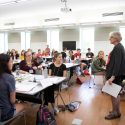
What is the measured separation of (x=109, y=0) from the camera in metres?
7.51

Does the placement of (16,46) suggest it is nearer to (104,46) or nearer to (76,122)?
(104,46)

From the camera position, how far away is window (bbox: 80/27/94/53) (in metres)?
10.7

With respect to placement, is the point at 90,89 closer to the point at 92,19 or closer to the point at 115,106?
the point at 115,106

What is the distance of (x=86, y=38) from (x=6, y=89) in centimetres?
941

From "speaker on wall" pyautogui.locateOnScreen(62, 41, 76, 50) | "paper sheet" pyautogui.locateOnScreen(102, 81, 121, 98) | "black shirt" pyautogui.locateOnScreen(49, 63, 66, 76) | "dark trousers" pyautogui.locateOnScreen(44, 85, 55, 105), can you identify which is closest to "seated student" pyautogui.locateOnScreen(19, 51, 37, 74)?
"black shirt" pyautogui.locateOnScreen(49, 63, 66, 76)

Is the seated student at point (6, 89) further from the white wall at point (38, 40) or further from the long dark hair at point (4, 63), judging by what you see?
the white wall at point (38, 40)

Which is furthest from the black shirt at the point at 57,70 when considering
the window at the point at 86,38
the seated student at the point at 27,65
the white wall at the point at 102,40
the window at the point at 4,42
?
the window at the point at 4,42

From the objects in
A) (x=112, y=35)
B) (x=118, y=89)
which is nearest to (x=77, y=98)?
(x=118, y=89)

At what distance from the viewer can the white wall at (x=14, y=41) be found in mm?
13370

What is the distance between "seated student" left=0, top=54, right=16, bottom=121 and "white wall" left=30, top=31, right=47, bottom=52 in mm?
10229

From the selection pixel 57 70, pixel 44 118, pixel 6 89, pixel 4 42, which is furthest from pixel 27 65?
pixel 4 42

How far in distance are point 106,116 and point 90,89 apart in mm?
2198

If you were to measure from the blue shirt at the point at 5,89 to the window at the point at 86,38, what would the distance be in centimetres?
909

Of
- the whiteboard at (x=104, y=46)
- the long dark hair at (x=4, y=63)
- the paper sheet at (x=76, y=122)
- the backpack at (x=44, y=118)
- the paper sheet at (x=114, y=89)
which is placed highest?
the whiteboard at (x=104, y=46)
